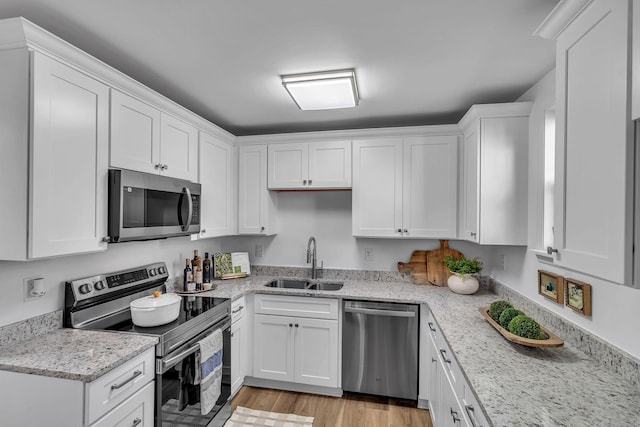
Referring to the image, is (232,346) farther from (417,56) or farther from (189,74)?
(417,56)


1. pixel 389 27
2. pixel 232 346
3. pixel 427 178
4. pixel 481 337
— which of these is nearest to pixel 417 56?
pixel 389 27

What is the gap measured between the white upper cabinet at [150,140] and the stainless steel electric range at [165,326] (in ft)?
2.45

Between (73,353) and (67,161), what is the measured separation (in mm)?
890

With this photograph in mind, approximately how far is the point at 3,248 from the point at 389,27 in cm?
198

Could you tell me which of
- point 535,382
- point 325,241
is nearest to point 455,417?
point 535,382

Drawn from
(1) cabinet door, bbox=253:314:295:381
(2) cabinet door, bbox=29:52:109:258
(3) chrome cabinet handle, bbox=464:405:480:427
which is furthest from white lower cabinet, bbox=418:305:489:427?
(2) cabinet door, bbox=29:52:109:258

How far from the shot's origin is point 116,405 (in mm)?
1449

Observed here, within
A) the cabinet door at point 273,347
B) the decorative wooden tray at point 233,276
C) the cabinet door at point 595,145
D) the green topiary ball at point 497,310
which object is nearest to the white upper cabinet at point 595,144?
the cabinet door at point 595,145

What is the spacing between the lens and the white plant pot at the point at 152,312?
1.85 m

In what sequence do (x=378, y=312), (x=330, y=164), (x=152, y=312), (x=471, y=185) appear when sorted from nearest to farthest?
(x=152, y=312) → (x=471, y=185) → (x=378, y=312) → (x=330, y=164)

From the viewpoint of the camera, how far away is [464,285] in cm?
266

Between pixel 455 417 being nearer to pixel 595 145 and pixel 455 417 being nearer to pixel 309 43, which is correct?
pixel 595 145

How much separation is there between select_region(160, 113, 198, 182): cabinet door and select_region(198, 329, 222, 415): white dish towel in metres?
1.16

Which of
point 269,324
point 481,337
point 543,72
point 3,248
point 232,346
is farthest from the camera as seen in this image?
point 269,324
